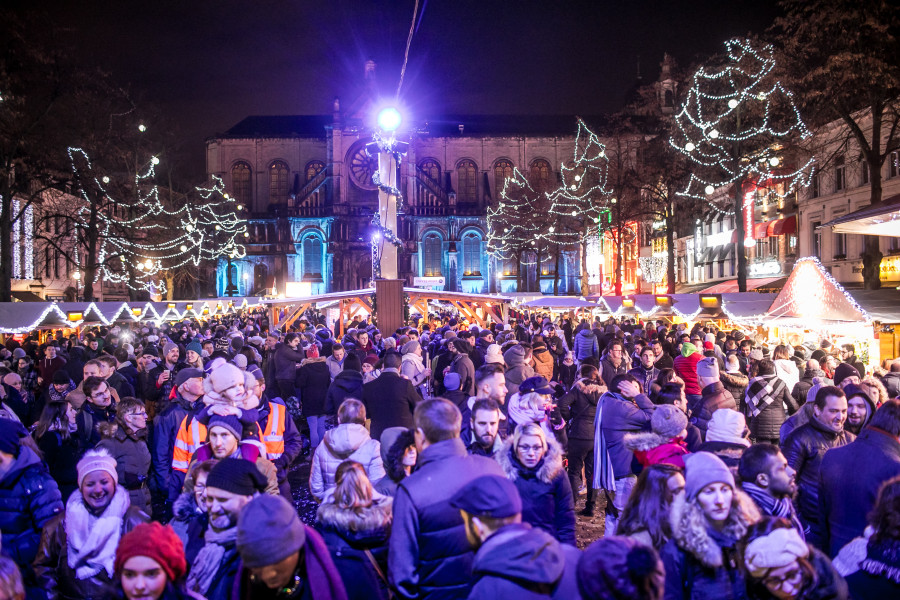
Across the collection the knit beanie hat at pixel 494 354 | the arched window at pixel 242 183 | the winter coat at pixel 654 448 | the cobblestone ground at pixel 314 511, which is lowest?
the cobblestone ground at pixel 314 511

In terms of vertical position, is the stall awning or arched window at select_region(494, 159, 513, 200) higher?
arched window at select_region(494, 159, 513, 200)

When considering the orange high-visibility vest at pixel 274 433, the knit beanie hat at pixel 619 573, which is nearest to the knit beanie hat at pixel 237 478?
the knit beanie hat at pixel 619 573

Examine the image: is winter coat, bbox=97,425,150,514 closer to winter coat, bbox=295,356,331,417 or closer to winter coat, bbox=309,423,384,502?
winter coat, bbox=309,423,384,502

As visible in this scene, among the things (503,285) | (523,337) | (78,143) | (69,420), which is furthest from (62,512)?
(503,285)

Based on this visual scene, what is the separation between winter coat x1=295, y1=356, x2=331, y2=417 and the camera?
9.63 meters

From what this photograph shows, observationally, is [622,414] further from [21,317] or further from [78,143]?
[78,143]

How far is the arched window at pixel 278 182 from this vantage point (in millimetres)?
68062

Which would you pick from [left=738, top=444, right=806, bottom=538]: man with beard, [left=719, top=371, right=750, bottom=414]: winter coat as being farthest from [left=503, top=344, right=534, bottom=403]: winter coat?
[left=738, top=444, right=806, bottom=538]: man with beard

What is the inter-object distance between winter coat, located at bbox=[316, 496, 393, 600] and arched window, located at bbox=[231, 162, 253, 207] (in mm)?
67866

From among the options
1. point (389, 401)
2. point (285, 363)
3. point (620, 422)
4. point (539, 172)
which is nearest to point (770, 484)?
point (620, 422)

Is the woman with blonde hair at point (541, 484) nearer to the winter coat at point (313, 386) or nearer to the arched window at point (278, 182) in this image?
the winter coat at point (313, 386)

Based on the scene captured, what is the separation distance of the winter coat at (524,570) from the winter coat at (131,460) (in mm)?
4056

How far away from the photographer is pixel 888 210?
39.2 ft

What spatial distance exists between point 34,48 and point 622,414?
23.0 metres
